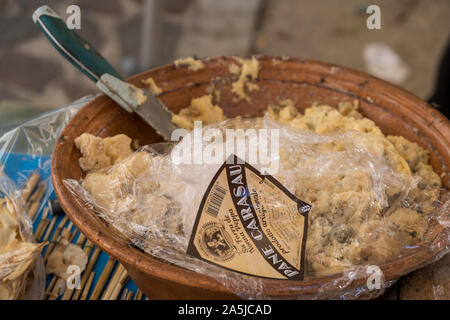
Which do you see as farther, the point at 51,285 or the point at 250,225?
the point at 51,285

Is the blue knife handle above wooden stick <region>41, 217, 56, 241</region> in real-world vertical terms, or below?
above

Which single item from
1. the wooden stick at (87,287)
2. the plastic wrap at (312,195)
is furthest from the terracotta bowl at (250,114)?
the wooden stick at (87,287)

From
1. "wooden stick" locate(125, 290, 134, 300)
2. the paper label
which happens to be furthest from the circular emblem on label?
"wooden stick" locate(125, 290, 134, 300)

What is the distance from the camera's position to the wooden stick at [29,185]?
0.93 m

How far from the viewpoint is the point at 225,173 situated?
29.0 inches

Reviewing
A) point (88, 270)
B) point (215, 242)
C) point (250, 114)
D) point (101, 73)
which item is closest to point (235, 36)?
point (250, 114)

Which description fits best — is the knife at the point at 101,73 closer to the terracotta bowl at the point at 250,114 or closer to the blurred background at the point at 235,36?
the terracotta bowl at the point at 250,114

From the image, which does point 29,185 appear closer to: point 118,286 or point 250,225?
point 118,286

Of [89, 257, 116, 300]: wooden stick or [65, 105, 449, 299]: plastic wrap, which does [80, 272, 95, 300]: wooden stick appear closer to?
[89, 257, 116, 300]: wooden stick

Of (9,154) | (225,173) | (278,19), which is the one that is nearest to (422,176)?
(225,173)

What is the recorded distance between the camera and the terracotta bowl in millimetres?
607

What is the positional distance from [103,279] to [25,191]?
25 cm

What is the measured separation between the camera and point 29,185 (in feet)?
3.11

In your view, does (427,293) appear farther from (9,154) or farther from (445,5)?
(445,5)
